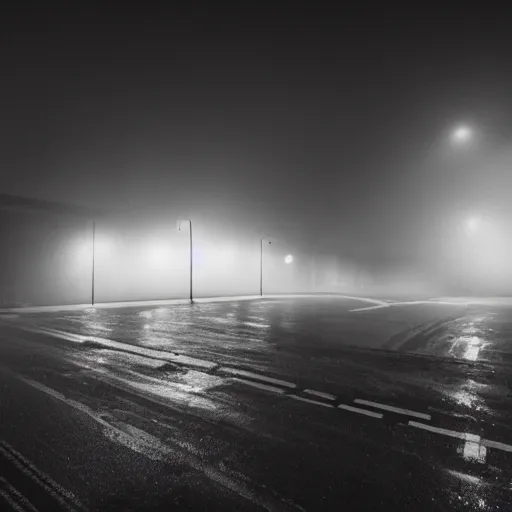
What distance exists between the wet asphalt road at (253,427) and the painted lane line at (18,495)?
0.07ft

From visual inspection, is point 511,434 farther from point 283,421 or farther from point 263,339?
Result: point 263,339

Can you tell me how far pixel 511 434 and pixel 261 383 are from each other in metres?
3.90

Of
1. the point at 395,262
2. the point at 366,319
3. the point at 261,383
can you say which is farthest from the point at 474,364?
the point at 395,262

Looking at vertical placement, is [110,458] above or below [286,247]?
below

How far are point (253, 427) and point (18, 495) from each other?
2654 millimetres

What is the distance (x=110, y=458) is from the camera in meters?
4.02

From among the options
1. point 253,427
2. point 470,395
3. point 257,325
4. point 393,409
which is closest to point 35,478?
point 253,427

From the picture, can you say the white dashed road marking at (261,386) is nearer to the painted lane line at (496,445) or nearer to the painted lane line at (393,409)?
the painted lane line at (393,409)

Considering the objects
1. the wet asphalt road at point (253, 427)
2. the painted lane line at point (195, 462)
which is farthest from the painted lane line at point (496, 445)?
the painted lane line at point (195, 462)

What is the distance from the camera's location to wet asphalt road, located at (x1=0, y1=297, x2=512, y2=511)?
341 centimetres

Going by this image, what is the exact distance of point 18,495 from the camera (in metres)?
3.33

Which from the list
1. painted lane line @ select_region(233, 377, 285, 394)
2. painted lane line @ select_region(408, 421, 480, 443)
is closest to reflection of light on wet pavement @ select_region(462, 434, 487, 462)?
painted lane line @ select_region(408, 421, 480, 443)

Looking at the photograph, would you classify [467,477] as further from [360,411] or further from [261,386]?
[261,386]

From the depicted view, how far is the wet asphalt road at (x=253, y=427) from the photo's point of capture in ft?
11.2
